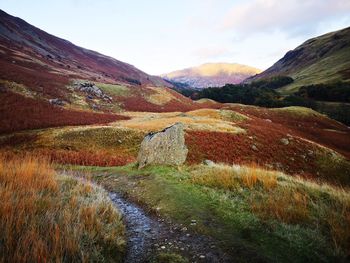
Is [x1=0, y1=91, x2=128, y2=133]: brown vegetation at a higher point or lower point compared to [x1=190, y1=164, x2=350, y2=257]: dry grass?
lower

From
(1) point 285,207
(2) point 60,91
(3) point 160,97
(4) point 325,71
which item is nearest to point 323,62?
(4) point 325,71

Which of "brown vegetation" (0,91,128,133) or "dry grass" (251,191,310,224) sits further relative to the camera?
"brown vegetation" (0,91,128,133)

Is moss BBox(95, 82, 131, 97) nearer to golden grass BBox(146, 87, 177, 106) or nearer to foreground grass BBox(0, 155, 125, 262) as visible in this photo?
golden grass BBox(146, 87, 177, 106)

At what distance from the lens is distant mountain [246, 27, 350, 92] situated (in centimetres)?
13125

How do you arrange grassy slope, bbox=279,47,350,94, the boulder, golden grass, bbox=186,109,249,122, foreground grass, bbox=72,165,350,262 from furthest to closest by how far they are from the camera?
grassy slope, bbox=279,47,350,94 → golden grass, bbox=186,109,249,122 → the boulder → foreground grass, bbox=72,165,350,262

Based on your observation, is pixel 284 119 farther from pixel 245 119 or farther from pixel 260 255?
pixel 260 255

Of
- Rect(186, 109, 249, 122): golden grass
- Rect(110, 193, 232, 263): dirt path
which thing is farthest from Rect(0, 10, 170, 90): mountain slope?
Rect(110, 193, 232, 263): dirt path

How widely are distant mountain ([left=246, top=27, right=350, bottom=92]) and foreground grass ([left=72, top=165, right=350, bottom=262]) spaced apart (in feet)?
437

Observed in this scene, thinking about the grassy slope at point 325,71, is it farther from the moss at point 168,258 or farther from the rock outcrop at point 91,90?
the moss at point 168,258

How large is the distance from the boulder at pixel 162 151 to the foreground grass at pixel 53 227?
796cm

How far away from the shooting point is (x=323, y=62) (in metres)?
158

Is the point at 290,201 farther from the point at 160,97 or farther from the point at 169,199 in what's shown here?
the point at 160,97

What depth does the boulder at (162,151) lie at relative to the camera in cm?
1562

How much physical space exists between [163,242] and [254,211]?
3.16 meters
